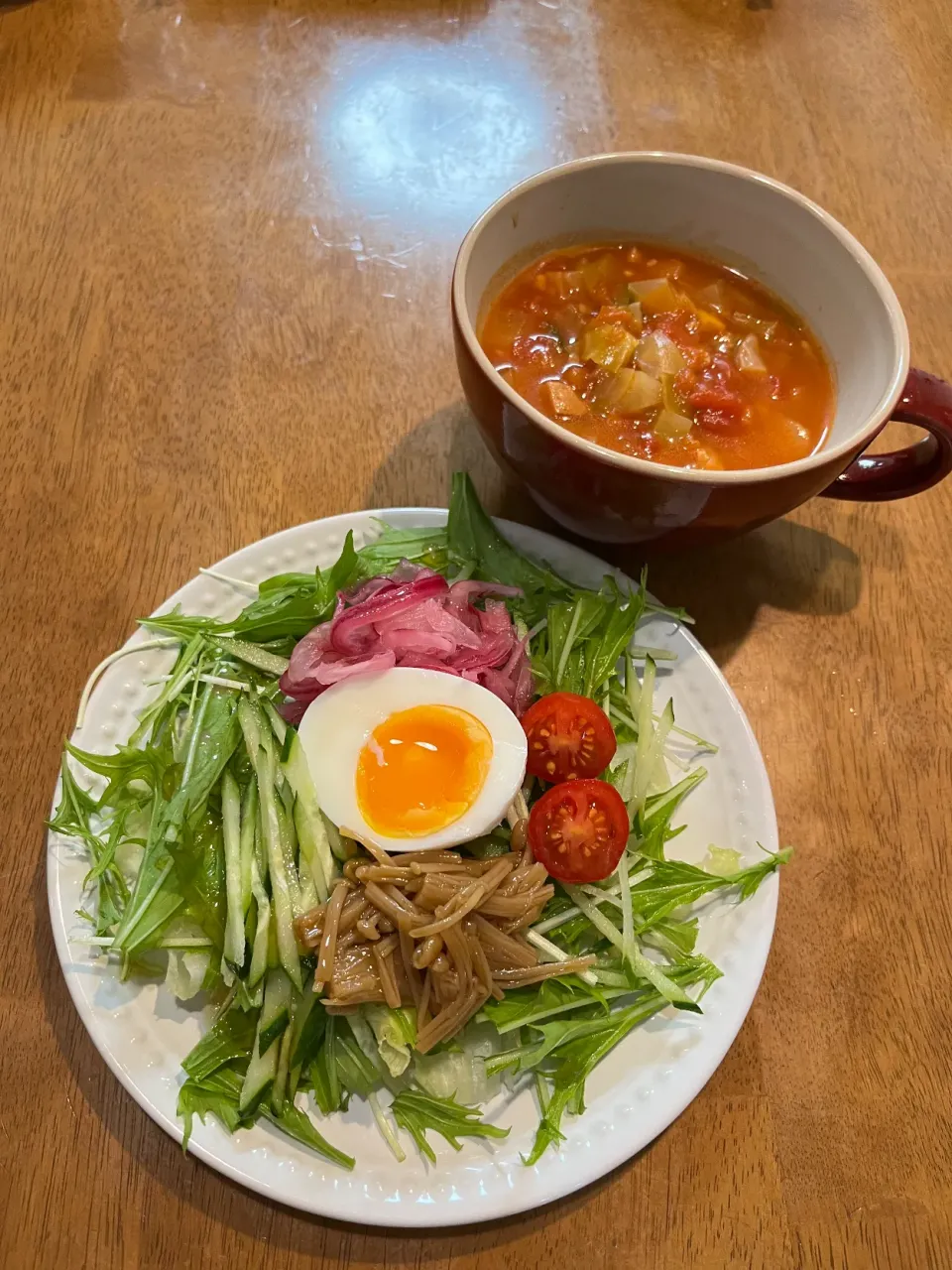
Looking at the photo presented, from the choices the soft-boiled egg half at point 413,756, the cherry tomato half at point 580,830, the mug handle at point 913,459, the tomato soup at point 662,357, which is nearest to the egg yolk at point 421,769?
the soft-boiled egg half at point 413,756

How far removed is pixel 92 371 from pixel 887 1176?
2.14 meters

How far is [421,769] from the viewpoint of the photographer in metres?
1.41

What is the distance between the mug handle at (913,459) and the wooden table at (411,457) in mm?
265

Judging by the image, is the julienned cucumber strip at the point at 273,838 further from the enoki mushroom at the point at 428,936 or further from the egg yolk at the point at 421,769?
the egg yolk at the point at 421,769

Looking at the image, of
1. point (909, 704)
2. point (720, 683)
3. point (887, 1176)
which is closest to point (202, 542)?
point (720, 683)

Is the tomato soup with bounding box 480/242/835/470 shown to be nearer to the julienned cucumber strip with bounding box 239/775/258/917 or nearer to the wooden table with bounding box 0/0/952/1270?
the wooden table with bounding box 0/0/952/1270

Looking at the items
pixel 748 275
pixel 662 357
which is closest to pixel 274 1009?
pixel 662 357

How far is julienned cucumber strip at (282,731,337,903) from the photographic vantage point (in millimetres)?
1399

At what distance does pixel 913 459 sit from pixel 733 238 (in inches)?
21.0

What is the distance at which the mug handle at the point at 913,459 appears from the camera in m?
1.43

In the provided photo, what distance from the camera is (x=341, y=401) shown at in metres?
1.97

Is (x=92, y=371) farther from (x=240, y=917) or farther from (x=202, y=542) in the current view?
(x=240, y=917)

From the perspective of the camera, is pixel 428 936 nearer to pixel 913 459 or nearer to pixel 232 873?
pixel 232 873

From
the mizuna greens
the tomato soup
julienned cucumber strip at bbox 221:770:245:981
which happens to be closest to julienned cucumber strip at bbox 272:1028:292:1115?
the mizuna greens
